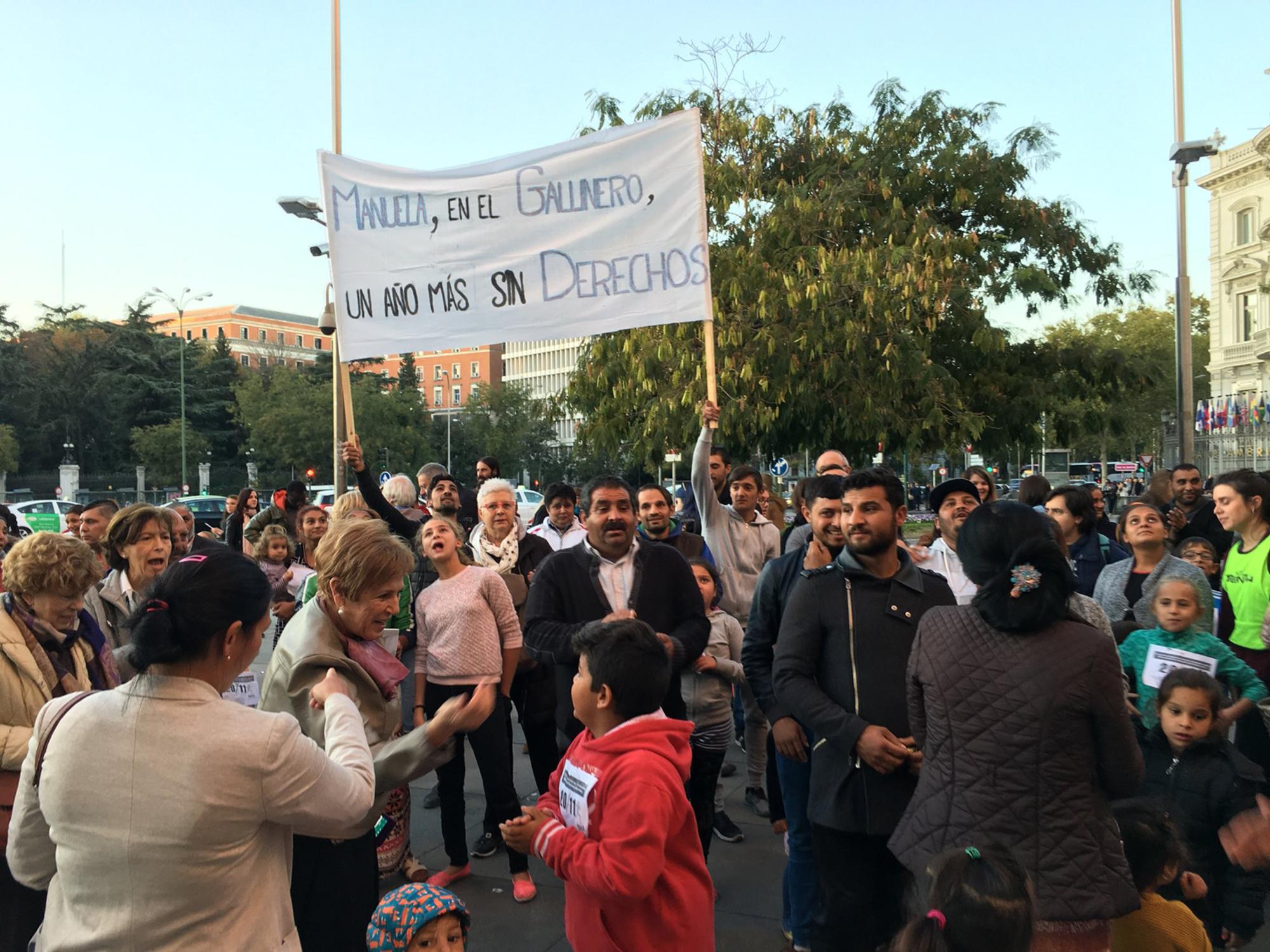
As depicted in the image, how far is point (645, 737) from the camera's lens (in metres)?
2.68

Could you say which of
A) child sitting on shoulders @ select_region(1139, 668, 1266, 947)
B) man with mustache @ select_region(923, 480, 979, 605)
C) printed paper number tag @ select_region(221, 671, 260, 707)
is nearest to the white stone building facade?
man with mustache @ select_region(923, 480, 979, 605)

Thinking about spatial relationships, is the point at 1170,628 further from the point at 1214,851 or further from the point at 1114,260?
the point at 1114,260

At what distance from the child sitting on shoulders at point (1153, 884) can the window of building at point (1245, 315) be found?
2342 inches

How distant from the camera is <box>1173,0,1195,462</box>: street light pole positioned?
14047 mm

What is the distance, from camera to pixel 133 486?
5150cm

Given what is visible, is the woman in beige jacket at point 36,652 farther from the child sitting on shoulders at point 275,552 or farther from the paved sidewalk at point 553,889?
the child sitting on shoulders at point 275,552

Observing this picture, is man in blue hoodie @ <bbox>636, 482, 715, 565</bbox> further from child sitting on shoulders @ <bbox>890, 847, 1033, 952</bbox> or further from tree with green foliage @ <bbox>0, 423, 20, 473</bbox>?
tree with green foliage @ <bbox>0, 423, 20, 473</bbox>

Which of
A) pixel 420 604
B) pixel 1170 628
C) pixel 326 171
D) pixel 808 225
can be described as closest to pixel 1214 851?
pixel 1170 628

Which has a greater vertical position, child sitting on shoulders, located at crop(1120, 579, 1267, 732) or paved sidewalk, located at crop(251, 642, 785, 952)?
child sitting on shoulders, located at crop(1120, 579, 1267, 732)

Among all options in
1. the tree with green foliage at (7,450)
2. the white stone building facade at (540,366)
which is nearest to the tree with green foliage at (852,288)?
the tree with green foliage at (7,450)

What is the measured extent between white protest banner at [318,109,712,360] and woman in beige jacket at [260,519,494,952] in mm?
3494

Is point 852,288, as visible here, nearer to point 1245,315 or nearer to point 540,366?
point 1245,315

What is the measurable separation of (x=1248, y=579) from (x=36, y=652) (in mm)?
5308

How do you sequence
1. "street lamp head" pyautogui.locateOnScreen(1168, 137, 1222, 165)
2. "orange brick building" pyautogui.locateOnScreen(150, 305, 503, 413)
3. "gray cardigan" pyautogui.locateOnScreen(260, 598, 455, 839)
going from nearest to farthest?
"gray cardigan" pyautogui.locateOnScreen(260, 598, 455, 839), "street lamp head" pyautogui.locateOnScreen(1168, 137, 1222, 165), "orange brick building" pyautogui.locateOnScreen(150, 305, 503, 413)
